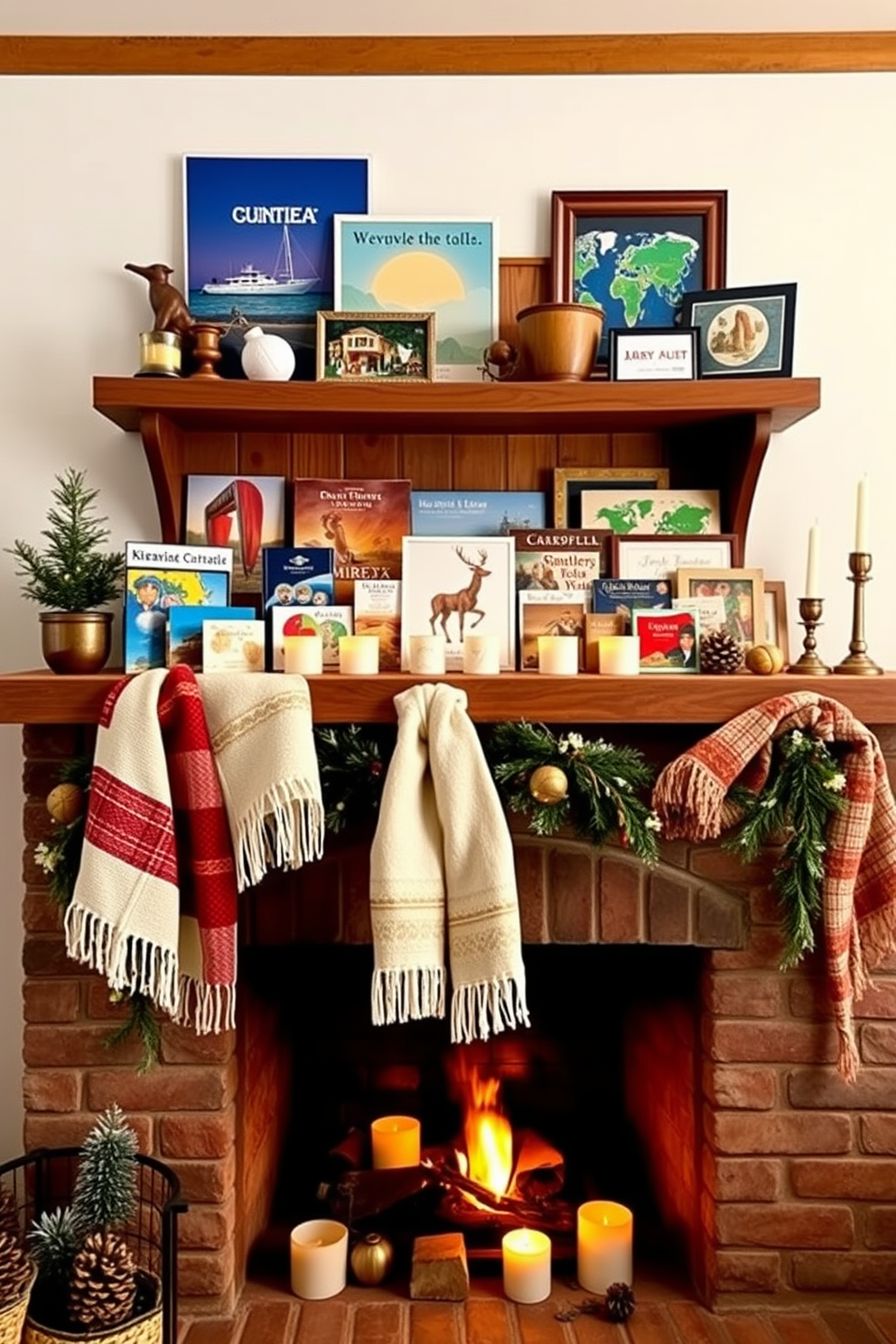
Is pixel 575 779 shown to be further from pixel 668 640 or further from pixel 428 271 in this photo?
pixel 428 271

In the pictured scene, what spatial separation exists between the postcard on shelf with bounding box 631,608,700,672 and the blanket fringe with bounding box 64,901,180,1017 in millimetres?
865

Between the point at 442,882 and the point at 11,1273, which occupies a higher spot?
the point at 442,882

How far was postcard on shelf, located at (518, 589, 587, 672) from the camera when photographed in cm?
176

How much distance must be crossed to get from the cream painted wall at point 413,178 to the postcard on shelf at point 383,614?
0.43 meters

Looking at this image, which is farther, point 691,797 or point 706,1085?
point 706,1085

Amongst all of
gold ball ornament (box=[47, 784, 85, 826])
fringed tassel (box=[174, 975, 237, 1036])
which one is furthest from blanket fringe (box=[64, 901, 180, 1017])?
gold ball ornament (box=[47, 784, 85, 826])

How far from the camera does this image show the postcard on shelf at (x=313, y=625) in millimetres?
1726

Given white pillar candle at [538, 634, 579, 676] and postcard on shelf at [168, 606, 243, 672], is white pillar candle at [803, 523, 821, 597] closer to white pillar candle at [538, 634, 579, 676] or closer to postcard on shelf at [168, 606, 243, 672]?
white pillar candle at [538, 634, 579, 676]

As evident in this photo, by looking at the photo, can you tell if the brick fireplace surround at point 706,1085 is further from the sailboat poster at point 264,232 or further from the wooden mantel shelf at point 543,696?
the sailboat poster at point 264,232

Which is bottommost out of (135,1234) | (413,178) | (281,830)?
(135,1234)

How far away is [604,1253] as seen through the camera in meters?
1.74

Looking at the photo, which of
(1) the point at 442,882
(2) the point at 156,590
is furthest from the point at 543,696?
(2) the point at 156,590

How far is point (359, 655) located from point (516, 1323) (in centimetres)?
108

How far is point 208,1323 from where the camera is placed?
1675mm
